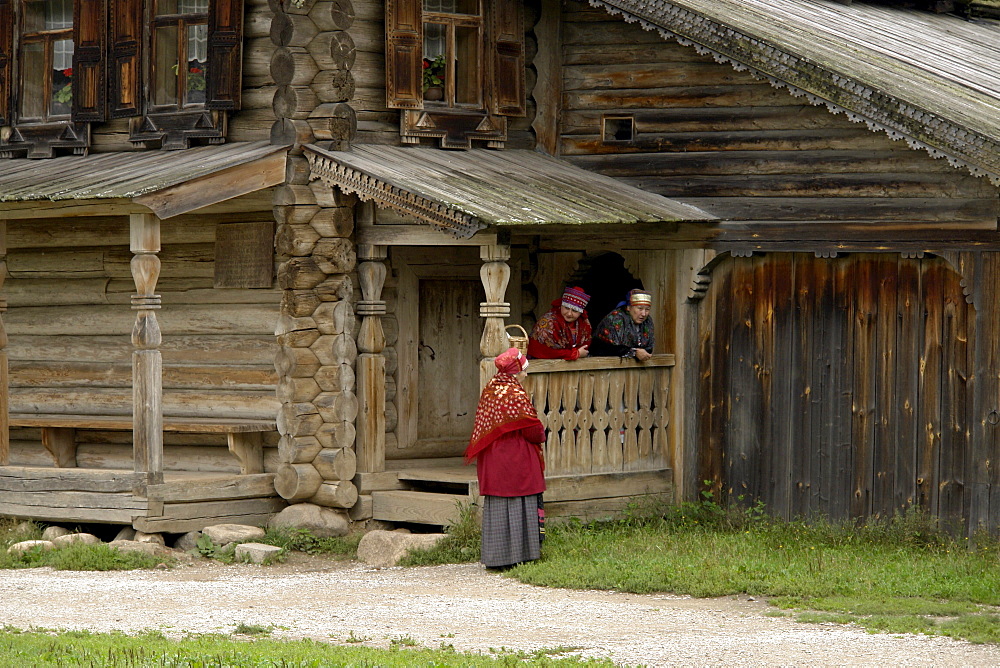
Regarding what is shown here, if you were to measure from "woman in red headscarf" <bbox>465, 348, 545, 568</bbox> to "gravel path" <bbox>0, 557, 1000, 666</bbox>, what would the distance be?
0.30 metres

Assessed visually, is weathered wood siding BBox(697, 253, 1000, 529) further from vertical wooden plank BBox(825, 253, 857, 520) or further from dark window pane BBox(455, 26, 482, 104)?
dark window pane BBox(455, 26, 482, 104)

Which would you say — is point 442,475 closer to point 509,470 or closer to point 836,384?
point 509,470

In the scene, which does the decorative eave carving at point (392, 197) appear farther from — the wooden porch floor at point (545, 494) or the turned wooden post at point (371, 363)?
the wooden porch floor at point (545, 494)

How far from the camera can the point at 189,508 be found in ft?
43.5

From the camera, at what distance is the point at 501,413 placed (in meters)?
12.0

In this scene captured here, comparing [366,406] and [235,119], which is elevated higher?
[235,119]

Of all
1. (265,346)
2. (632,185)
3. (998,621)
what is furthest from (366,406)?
(998,621)

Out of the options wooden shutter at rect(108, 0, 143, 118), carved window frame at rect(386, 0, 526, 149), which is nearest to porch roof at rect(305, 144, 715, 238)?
carved window frame at rect(386, 0, 526, 149)

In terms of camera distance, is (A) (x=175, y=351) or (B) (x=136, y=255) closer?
(B) (x=136, y=255)

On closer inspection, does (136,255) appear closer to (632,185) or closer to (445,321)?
(445,321)

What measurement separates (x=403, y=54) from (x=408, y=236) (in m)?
1.64

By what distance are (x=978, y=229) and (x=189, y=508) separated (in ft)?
22.0

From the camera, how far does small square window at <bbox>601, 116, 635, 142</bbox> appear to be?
47.3 ft

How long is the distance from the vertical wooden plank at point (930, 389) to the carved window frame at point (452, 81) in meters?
4.04
